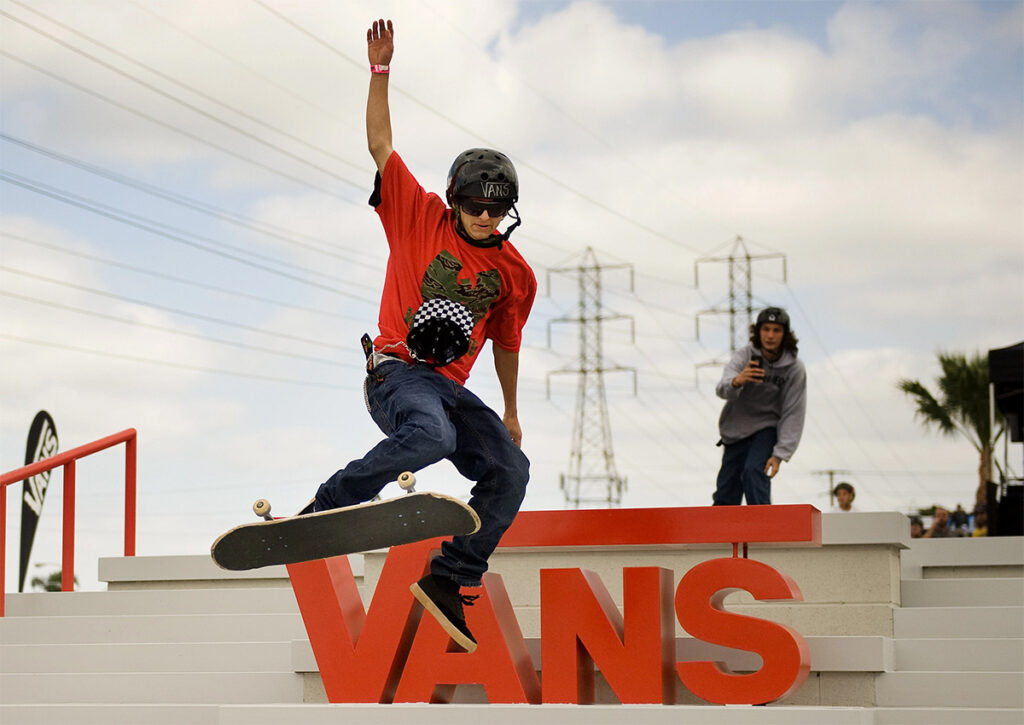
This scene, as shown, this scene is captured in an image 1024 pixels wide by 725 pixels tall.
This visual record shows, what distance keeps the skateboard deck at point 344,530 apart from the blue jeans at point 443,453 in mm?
154

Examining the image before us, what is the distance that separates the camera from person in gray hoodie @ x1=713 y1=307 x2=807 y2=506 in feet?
27.6

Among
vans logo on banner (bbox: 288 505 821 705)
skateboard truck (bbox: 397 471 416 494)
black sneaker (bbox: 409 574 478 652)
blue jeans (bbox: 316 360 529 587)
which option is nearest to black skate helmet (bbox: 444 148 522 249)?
A: blue jeans (bbox: 316 360 529 587)

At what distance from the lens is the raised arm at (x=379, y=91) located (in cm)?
537

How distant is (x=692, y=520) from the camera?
686 cm

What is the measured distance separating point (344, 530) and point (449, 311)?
3.41ft

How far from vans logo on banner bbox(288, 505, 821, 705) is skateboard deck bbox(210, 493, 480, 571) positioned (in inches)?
74.7

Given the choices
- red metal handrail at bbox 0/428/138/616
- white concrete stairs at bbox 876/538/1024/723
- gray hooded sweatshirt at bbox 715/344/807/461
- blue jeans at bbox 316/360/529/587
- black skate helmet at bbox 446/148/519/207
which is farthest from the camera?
red metal handrail at bbox 0/428/138/616

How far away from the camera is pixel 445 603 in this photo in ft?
18.4

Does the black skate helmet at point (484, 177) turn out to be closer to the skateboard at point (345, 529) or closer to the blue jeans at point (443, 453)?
the blue jeans at point (443, 453)

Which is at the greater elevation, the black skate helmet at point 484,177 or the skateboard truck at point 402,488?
the black skate helmet at point 484,177

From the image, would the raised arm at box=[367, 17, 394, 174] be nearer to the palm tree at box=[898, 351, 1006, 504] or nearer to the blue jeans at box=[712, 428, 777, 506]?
the blue jeans at box=[712, 428, 777, 506]

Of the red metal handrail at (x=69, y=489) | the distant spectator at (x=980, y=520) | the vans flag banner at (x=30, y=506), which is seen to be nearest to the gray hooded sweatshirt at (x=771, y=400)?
the red metal handrail at (x=69, y=489)

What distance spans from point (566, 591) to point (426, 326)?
6.70 feet

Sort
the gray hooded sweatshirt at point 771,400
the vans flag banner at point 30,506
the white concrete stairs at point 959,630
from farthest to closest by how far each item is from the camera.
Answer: the vans flag banner at point 30,506 → the gray hooded sweatshirt at point 771,400 → the white concrete stairs at point 959,630
